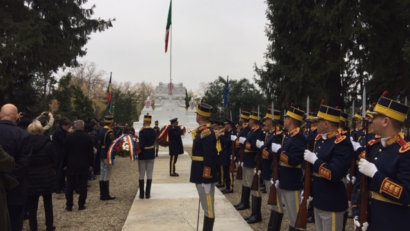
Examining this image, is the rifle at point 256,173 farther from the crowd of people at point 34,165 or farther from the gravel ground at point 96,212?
the crowd of people at point 34,165

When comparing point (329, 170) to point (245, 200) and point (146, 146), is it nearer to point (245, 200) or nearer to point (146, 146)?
point (245, 200)

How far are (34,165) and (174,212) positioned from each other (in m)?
3.04

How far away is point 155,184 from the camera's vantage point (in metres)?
11.5

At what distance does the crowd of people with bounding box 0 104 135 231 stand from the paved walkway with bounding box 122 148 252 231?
1.40 meters

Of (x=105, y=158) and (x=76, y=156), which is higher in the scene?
(x=76, y=156)

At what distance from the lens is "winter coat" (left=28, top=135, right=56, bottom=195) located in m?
6.13

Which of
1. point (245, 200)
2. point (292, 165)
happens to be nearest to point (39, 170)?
point (292, 165)

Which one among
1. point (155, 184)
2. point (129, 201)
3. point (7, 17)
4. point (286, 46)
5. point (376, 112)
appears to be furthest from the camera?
point (286, 46)

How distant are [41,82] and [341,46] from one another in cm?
2350

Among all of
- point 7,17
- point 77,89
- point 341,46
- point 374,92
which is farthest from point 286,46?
point 77,89

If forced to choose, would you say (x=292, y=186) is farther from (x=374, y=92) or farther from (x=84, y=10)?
(x=84, y=10)

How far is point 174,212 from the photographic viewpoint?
25.9 feet

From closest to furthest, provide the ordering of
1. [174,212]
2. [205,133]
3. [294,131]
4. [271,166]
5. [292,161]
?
[292,161]
[294,131]
[205,133]
[271,166]
[174,212]

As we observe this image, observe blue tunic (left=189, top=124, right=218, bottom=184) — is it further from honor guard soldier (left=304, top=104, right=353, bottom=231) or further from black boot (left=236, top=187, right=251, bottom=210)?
black boot (left=236, top=187, right=251, bottom=210)
